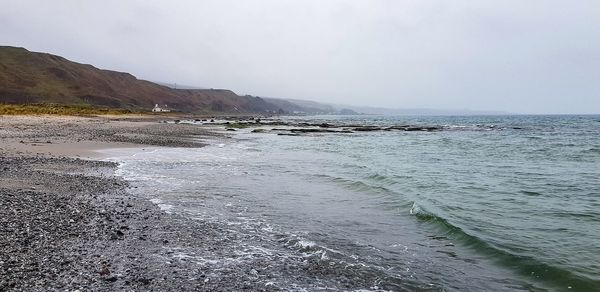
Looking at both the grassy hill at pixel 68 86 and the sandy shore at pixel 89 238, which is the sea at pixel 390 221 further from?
the grassy hill at pixel 68 86

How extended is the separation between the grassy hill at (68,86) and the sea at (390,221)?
110m

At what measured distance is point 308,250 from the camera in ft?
28.4

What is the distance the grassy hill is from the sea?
361 feet

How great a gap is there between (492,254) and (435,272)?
193cm

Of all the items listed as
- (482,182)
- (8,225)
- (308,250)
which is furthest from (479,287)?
(482,182)

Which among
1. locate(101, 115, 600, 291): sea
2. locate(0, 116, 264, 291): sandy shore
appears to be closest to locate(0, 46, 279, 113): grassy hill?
locate(101, 115, 600, 291): sea

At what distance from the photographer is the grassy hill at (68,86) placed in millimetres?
115438

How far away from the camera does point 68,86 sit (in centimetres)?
13238

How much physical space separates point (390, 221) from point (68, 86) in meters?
144

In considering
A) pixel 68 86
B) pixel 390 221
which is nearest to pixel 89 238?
pixel 390 221

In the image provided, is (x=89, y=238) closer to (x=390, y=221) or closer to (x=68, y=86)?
(x=390, y=221)

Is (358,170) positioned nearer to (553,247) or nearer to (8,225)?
(553,247)

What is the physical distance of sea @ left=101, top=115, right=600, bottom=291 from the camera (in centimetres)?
756

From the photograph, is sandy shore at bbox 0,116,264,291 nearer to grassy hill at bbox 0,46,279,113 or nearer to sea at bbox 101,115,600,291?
sea at bbox 101,115,600,291
